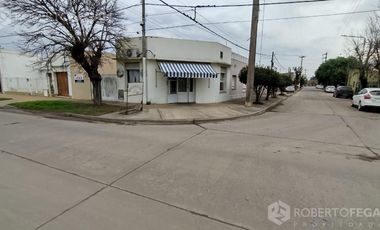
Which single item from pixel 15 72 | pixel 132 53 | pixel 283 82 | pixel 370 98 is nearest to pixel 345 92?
pixel 283 82

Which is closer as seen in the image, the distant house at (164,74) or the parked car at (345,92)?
the distant house at (164,74)

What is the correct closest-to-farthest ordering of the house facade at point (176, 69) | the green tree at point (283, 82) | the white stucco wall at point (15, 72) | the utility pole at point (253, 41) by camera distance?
1. the utility pole at point (253, 41)
2. the house facade at point (176, 69)
3. the green tree at point (283, 82)
4. the white stucco wall at point (15, 72)

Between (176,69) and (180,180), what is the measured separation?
11850 mm

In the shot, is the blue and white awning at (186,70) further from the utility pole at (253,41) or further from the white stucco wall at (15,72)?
the white stucco wall at (15,72)

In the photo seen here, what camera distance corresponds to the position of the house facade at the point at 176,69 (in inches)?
609

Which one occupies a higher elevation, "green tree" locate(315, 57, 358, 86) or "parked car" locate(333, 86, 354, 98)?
"green tree" locate(315, 57, 358, 86)

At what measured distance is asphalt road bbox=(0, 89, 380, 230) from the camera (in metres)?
3.07

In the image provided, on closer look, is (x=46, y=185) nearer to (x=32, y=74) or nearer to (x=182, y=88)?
(x=182, y=88)

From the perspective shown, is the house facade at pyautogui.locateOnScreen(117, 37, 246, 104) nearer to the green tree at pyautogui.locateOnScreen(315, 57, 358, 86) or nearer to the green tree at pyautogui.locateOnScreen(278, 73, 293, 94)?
the green tree at pyautogui.locateOnScreen(278, 73, 293, 94)

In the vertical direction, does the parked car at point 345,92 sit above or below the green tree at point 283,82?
below

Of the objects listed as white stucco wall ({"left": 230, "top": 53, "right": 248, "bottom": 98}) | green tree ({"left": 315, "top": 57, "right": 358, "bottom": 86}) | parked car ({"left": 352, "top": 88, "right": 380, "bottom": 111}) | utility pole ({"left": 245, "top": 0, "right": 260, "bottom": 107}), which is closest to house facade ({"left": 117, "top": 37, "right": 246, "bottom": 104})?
utility pole ({"left": 245, "top": 0, "right": 260, "bottom": 107})

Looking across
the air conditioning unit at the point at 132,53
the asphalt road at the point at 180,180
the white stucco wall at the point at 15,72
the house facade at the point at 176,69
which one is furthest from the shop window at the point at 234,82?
the white stucco wall at the point at 15,72

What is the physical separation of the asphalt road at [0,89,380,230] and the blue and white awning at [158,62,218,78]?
797cm

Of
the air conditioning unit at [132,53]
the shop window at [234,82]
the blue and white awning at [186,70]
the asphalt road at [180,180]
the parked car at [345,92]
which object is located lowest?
the asphalt road at [180,180]
